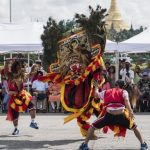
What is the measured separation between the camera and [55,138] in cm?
1079

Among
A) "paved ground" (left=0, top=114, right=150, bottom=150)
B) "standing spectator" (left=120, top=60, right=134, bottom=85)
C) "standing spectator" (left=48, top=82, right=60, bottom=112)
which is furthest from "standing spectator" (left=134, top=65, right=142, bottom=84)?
"paved ground" (left=0, top=114, right=150, bottom=150)

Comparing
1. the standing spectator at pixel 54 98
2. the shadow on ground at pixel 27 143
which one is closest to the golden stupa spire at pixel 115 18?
the standing spectator at pixel 54 98

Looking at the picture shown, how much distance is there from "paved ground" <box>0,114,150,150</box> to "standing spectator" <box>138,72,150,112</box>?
11.0 ft

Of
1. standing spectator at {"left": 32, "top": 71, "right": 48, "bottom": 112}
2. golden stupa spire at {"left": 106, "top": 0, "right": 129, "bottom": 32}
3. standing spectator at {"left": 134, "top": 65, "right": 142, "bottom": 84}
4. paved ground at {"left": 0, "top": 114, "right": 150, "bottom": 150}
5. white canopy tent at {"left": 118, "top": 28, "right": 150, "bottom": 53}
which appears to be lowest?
paved ground at {"left": 0, "top": 114, "right": 150, "bottom": 150}

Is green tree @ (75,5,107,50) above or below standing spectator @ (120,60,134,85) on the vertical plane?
above

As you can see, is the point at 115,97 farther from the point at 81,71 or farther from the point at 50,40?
the point at 50,40

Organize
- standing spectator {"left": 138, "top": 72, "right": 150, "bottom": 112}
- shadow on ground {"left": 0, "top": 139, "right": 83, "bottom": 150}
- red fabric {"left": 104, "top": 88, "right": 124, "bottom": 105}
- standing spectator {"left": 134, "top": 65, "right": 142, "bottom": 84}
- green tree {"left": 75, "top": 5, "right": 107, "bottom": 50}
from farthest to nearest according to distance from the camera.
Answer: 1. standing spectator {"left": 134, "top": 65, "right": 142, "bottom": 84}
2. standing spectator {"left": 138, "top": 72, "right": 150, "bottom": 112}
3. green tree {"left": 75, "top": 5, "right": 107, "bottom": 50}
4. shadow on ground {"left": 0, "top": 139, "right": 83, "bottom": 150}
5. red fabric {"left": 104, "top": 88, "right": 124, "bottom": 105}

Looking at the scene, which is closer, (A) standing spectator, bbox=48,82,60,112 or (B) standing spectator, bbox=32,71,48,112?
(A) standing spectator, bbox=48,82,60,112

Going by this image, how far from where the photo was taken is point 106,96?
8875 mm

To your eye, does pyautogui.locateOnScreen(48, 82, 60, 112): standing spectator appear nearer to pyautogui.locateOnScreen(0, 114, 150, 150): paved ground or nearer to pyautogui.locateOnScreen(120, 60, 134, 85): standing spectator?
pyautogui.locateOnScreen(120, 60, 134, 85): standing spectator

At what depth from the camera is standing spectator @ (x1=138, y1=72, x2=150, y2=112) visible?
684 inches

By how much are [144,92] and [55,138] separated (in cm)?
721

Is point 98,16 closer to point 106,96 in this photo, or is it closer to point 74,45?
point 74,45

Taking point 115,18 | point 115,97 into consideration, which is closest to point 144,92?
point 115,97
